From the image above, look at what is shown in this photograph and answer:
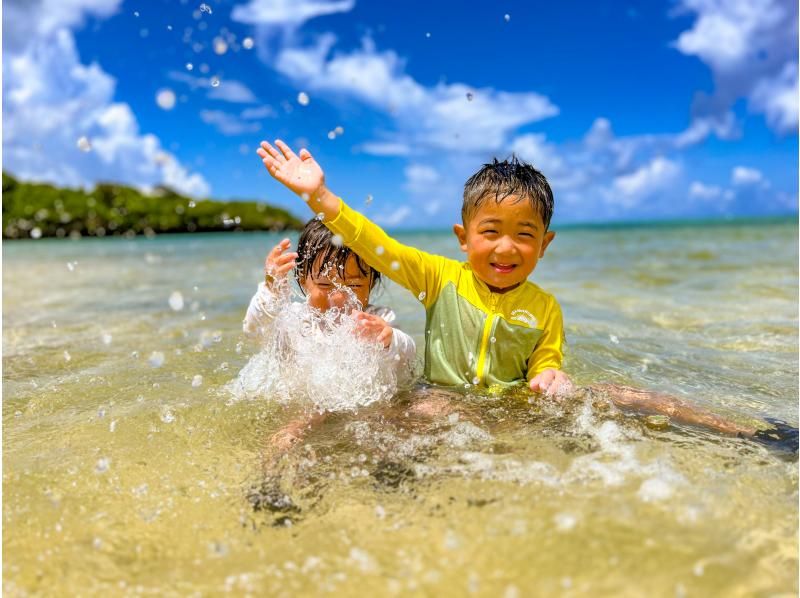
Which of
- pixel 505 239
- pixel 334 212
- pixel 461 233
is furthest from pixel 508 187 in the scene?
pixel 334 212

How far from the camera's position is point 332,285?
3.46 m

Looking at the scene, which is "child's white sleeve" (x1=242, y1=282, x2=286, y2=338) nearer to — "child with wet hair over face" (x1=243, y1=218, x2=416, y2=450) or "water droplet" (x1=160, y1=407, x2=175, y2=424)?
"child with wet hair over face" (x1=243, y1=218, x2=416, y2=450)

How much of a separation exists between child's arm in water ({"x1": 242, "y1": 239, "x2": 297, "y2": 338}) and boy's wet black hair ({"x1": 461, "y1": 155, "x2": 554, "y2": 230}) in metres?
1.02

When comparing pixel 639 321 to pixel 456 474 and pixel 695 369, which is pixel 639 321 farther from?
pixel 456 474

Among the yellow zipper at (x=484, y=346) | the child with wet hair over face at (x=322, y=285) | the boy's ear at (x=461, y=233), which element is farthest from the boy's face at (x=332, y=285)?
the yellow zipper at (x=484, y=346)

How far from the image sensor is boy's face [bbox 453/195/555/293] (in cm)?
322

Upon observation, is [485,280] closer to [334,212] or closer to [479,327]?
[479,327]

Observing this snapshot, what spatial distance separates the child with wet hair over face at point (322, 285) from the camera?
339 cm

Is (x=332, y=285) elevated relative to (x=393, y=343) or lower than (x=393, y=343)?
elevated

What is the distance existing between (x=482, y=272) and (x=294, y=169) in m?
1.15

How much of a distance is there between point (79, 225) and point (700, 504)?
199ft

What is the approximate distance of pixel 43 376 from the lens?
13.2ft

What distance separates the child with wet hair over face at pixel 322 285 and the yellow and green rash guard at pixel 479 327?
0.20 meters

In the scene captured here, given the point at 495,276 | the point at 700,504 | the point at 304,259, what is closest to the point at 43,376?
the point at 304,259
